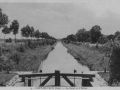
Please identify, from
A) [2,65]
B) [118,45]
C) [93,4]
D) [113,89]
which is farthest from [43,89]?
[2,65]

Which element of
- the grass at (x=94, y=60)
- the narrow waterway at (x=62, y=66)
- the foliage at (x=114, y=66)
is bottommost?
the narrow waterway at (x=62, y=66)

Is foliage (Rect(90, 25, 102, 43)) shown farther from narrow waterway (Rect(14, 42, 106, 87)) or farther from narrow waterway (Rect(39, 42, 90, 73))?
narrow waterway (Rect(14, 42, 106, 87))

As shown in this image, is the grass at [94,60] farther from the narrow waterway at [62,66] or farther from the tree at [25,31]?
the tree at [25,31]

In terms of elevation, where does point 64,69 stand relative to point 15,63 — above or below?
below

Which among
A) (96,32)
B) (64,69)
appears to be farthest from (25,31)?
(64,69)

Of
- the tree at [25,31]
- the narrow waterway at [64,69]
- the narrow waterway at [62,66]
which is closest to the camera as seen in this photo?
the narrow waterway at [64,69]

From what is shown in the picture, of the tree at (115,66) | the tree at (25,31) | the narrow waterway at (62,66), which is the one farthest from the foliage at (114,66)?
the tree at (25,31)

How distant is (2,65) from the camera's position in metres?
13.1

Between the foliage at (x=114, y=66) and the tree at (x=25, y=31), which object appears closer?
the foliage at (x=114, y=66)

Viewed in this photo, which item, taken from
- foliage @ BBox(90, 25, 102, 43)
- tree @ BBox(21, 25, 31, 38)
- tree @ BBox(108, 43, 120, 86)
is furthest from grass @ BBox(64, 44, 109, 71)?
tree @ BBox(21, 25, 31, 38)

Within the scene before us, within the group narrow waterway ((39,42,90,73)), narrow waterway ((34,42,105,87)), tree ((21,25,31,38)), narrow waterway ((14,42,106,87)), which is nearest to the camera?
narrow waterway ((14,42,106,87))

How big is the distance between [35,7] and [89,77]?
2822 millimetres

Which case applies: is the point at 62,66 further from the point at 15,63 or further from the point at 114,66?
the point at 114,66

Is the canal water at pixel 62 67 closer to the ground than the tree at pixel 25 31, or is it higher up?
closer to the ground
